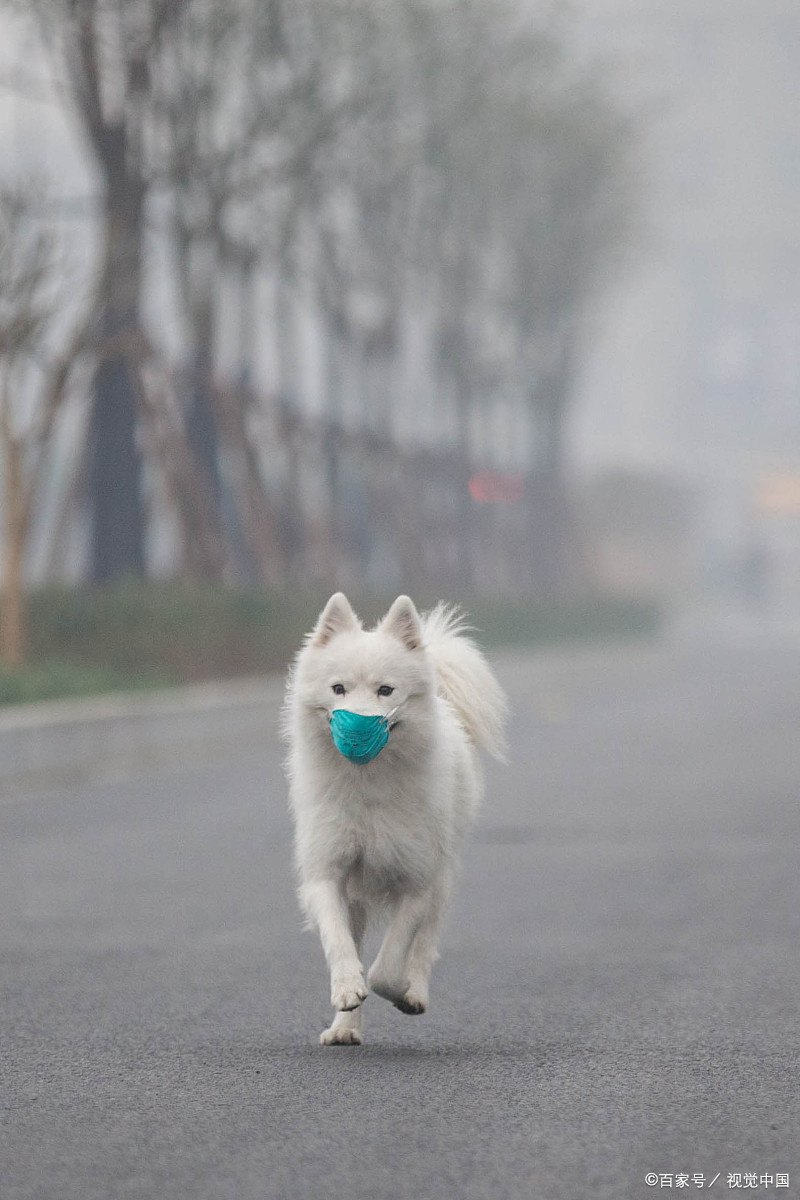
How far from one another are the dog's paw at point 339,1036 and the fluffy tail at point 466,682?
121 centimetres

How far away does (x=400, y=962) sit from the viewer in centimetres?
734

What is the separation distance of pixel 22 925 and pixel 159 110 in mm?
21696

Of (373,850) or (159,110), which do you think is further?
(159,110)

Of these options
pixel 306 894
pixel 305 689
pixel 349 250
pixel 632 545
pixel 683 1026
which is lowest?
pixel 632 545

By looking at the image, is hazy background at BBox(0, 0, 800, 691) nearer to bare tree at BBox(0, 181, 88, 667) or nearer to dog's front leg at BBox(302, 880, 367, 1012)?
bare tree at BBox(0, 181, 88, 667)

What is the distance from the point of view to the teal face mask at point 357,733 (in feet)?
23.0

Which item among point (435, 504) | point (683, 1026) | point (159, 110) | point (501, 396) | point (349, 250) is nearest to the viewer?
point (683, 1026)

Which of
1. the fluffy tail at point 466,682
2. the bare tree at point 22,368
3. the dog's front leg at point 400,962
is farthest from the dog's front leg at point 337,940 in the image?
the bare tree at point 22,368

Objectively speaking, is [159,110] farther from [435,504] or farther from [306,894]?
[306,894]

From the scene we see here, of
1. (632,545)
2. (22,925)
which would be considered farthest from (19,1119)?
(632,545)

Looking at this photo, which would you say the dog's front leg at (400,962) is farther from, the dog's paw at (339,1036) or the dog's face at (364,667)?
the dog's face at (364,667)

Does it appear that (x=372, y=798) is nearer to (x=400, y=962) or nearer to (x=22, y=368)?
(x=400, y=962)

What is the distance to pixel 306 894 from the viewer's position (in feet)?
24.6

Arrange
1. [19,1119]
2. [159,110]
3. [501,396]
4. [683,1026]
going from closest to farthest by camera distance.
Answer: [19,1119] < [683,1026] < [159,110] < [501,396]
